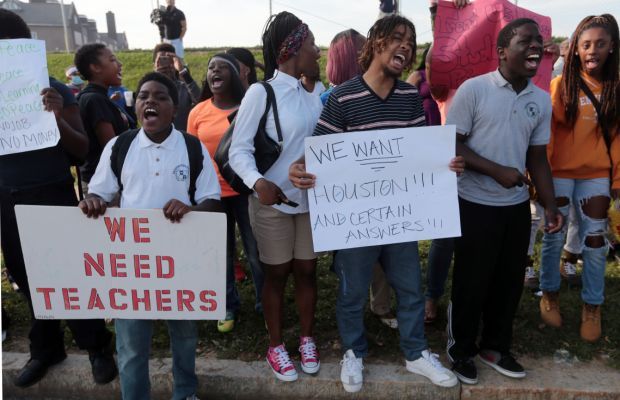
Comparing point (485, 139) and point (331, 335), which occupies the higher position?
point (485, 139)

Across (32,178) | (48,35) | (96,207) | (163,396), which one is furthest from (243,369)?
(48,35)

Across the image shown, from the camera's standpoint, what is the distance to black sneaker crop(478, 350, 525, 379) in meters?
2.73

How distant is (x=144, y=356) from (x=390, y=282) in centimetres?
132

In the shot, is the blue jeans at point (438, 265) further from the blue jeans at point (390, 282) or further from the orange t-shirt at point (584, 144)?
the orange t-shirt at point (584, 144)

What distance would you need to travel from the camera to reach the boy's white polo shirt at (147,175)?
2283 mm

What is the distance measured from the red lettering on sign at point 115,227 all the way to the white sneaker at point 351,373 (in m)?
1.38

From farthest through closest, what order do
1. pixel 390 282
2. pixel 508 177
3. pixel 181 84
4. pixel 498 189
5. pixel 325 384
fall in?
pixel 181 84 → pixel 325 384 → pixel 390 282 → pixel 498 189 → pixel 508 177

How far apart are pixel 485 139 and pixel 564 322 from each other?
5.31 ft

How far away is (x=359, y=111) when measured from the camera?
2361 mm

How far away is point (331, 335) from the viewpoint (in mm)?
3232

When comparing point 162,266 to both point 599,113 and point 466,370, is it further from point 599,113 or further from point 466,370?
point 599,113

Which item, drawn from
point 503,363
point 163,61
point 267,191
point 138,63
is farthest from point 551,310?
point 138,63

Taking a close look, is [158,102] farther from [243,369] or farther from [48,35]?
[48,35]

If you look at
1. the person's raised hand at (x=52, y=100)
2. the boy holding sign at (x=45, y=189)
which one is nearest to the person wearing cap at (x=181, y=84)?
the boy holding sign at (x=45, y=189)
